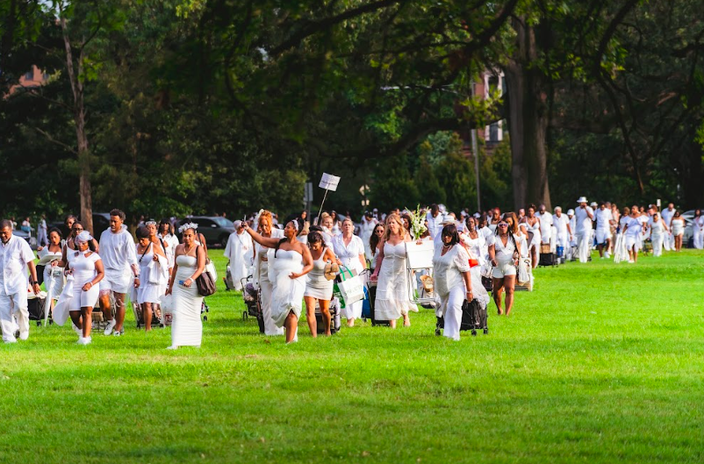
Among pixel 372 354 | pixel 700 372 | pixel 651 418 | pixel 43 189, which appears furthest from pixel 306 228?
pixel 43 189

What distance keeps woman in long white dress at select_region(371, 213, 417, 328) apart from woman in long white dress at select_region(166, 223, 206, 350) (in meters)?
3.76

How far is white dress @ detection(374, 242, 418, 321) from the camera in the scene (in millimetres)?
20844

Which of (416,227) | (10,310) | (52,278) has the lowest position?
(10,310)

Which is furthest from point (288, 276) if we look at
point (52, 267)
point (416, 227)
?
point (416, 227)

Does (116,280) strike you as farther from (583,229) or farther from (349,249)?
(583,229)

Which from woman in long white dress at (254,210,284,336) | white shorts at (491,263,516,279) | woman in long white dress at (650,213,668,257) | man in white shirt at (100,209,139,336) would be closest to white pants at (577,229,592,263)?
woman in long white dress at (650,213,668,257)

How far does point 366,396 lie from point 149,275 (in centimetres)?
867

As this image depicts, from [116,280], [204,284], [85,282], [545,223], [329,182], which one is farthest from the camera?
[545,223]

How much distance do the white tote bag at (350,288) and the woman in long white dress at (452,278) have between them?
2.61 meters

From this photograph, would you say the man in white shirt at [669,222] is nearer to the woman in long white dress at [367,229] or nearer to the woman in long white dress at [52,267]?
the woman in long white dress at [367,229]

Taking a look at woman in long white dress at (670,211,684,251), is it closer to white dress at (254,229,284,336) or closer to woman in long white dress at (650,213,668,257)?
woman in long white dress at (650,213,668,257)

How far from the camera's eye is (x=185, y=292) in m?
18.0

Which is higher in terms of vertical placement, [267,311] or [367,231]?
[367,231]

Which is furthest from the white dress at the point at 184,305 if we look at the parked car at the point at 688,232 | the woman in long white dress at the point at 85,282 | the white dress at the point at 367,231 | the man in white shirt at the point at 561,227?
the parked car at the point at 688,232
